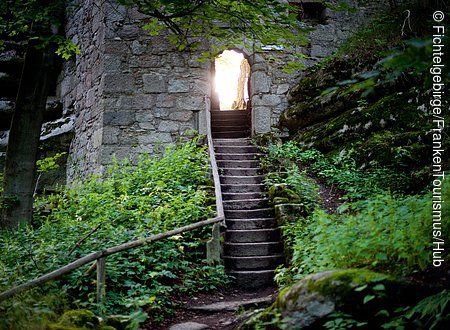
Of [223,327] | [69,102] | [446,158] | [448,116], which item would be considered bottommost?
[223,327]

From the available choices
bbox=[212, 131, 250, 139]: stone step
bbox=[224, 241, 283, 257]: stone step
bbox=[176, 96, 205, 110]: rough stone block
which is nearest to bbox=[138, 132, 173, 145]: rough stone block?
bbox=[176, 96, 205, 110]: rough stone block

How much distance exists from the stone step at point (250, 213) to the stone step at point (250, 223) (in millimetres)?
182

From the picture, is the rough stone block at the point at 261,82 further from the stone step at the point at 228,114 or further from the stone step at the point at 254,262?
the stone step at the point at 254,262

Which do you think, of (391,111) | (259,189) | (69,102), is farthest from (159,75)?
(391,111)

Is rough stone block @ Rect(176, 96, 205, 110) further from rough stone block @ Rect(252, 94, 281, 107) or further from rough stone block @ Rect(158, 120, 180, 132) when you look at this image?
rough stone block @ Rect(252, 94, 281, 107)

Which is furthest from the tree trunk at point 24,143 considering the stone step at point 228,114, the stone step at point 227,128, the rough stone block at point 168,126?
the stone step at point 228,114

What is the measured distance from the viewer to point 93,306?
3568 mm

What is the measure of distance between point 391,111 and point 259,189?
3.21m

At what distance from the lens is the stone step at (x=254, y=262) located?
18.7 ft

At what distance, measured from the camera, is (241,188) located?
745 centimetres

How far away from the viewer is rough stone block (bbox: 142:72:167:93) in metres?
9.60

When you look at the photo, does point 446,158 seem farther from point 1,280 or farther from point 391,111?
point 1,280

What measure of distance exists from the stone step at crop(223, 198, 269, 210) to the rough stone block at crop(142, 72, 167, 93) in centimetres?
408

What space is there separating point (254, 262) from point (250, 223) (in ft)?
2.82
